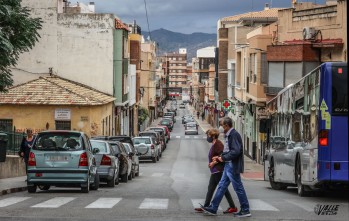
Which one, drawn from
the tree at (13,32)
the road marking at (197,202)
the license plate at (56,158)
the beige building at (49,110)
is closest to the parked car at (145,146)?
the beige building at (49,110)

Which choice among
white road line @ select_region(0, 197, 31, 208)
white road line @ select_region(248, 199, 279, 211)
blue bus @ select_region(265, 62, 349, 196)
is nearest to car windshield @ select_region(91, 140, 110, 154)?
blue bus @ select_region(265, 62, 349, 196)

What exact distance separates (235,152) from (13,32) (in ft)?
33.5

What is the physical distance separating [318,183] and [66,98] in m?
31.6

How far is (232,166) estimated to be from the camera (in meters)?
14.3

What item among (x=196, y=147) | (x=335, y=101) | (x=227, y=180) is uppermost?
(x=335, y=101)

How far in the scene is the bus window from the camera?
1647 cm

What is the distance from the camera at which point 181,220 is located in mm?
13406

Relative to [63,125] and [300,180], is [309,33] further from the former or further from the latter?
[300,180]

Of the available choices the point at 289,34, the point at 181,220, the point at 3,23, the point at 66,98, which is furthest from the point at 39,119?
the point at 181,220

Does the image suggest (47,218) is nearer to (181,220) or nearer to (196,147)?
(181,220)

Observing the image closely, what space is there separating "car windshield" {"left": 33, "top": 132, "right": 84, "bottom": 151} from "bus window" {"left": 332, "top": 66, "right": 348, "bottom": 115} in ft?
22.3

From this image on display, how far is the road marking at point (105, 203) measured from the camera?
16000mm

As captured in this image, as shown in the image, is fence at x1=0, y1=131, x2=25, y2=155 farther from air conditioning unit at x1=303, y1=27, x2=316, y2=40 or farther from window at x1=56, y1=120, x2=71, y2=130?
air conditioning unit at x1=303, y1=27, x2=316, y2=40

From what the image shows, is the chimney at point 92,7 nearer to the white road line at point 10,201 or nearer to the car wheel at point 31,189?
the car wheel at point 31,189
